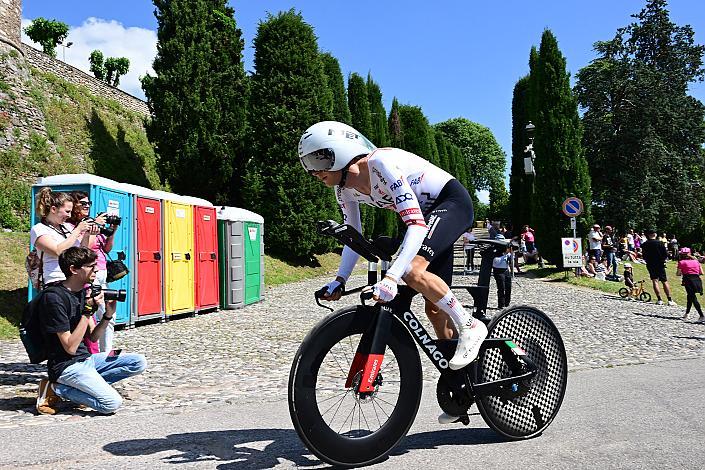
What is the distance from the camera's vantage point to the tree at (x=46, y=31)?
180 feet

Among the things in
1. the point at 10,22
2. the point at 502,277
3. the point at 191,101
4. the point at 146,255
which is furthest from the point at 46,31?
the point at 502,277

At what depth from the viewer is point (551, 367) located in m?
4.43

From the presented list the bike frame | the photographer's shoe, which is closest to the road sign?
the bike frame

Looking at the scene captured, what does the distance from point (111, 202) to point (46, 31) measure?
5267 cm

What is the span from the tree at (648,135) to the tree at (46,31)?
1705 inches

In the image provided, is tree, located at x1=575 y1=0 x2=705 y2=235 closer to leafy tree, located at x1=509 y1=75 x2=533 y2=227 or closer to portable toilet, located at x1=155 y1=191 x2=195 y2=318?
leafy tree, located at x1=509 y1=75 x2=533 y2=227

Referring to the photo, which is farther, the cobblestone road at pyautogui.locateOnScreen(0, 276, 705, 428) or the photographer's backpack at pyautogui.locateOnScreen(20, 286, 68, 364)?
the cobblestone road at pyautogui.locateOnScreen(0, 276, 705, 428)

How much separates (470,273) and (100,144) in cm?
1591

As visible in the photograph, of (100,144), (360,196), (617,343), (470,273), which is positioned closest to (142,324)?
(617,343)

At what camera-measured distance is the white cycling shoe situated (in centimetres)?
376

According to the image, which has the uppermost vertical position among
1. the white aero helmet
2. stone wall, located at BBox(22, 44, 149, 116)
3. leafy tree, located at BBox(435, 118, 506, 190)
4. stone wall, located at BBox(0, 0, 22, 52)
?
leafy tree, located at BBox(435, 118, 506, 190)

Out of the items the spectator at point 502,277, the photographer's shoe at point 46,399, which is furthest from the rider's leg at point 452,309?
the spectator at point 502,277

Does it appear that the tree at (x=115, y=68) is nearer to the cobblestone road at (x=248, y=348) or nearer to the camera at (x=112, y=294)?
the cobblestone road at (x=248, y=348)

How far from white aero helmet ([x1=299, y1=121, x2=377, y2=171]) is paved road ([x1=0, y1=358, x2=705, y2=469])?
172 cm
